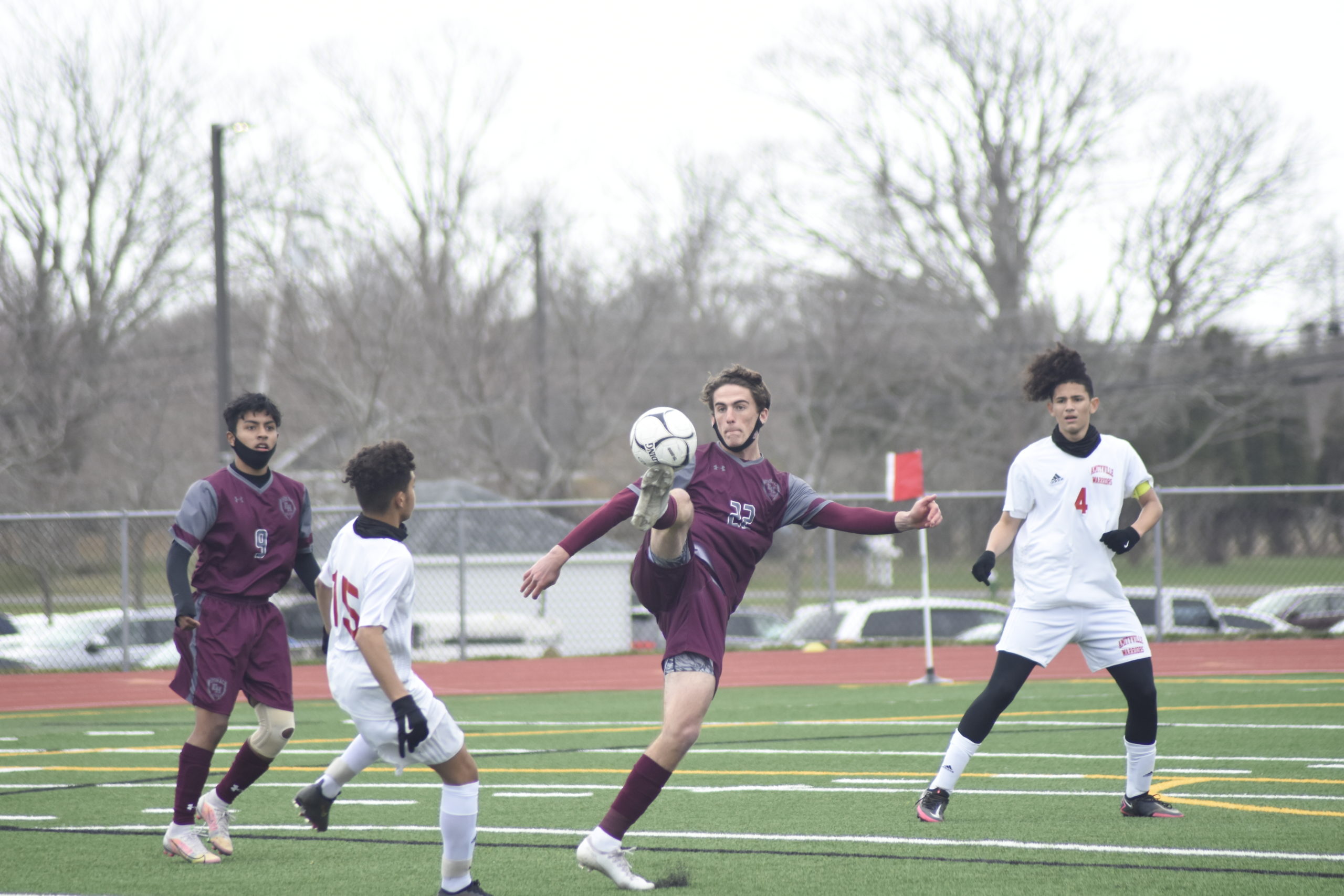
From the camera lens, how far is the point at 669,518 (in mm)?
4941

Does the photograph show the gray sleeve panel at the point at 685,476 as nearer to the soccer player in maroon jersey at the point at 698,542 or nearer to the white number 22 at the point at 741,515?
the soccer player in maroon jersey at the point at 698,542

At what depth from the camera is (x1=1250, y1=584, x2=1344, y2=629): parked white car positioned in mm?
18266

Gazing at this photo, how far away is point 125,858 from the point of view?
5.89 m

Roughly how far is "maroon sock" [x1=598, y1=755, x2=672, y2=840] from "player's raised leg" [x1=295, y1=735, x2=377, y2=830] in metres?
0.99

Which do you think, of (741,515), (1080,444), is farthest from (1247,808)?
(741,515)

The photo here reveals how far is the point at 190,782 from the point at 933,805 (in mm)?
3331

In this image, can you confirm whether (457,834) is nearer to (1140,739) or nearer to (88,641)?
(1140,739)

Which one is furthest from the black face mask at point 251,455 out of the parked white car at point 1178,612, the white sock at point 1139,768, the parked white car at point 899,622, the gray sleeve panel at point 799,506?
the parked white car at point 1178,612

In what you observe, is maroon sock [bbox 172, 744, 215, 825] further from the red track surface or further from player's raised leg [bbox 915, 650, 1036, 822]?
the red track surface

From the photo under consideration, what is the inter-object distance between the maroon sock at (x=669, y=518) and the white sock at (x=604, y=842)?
1.15m

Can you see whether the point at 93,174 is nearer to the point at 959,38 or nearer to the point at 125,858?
the point at 959,38

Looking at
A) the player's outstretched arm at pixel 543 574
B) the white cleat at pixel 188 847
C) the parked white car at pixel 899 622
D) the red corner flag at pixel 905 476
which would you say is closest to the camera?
the player's outstretched arm at pixel 543 574

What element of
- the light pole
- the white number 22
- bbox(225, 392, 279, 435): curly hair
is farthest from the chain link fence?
the white number 22

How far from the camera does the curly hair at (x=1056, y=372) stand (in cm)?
659
